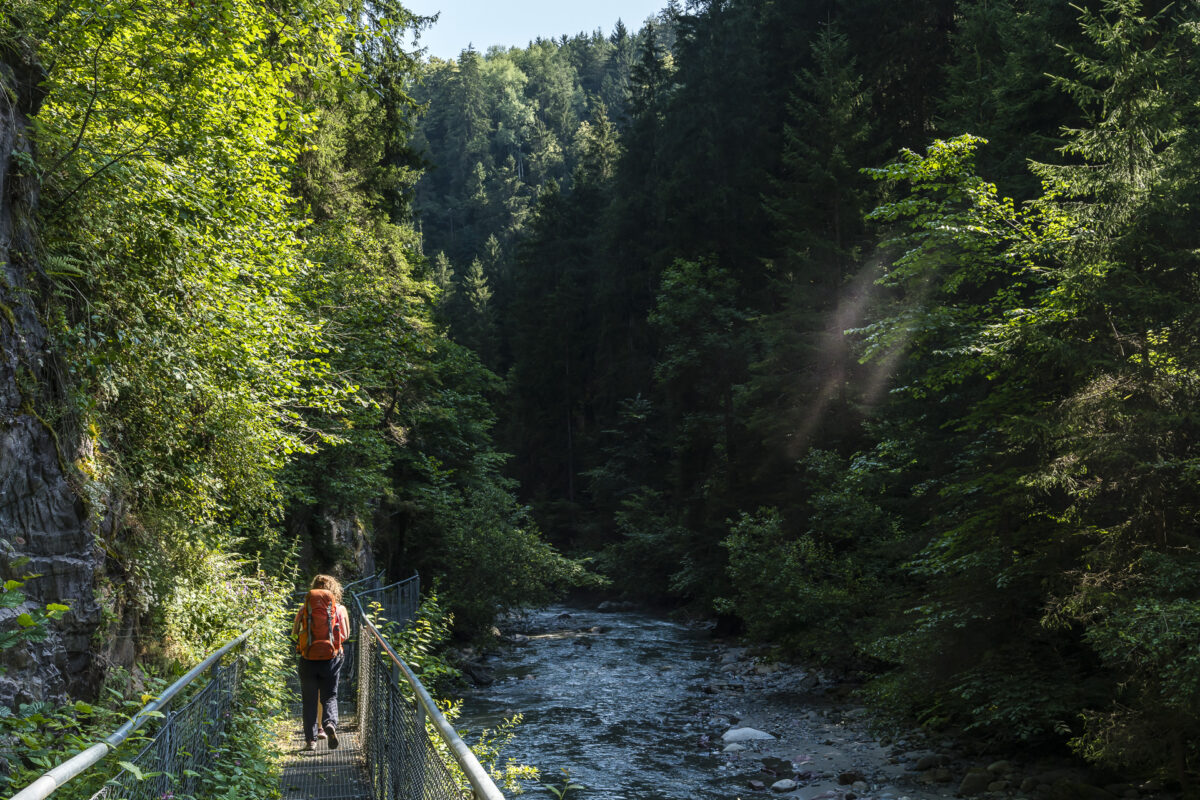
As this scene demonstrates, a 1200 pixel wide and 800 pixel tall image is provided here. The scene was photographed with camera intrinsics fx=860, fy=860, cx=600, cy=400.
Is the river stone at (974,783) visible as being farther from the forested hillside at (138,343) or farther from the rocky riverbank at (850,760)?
the forested hillside at (138,343)

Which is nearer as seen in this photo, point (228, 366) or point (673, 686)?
point (228, 366)

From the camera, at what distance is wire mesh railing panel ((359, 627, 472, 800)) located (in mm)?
4079

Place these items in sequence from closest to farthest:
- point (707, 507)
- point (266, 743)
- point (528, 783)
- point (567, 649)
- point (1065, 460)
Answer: point (266, 743) < point (1065, 460) < point (528, 783) < point (567, 649) < point (707, 507)

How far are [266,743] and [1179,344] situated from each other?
10721 millimetres

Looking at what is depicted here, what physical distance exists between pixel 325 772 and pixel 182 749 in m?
3.15

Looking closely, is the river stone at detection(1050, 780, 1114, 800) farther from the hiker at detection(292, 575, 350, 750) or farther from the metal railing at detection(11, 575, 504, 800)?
the hiker at detection(292, 575, 350, 750)

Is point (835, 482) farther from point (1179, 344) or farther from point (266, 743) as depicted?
point (266, 743)

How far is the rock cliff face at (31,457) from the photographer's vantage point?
7039 millimetres

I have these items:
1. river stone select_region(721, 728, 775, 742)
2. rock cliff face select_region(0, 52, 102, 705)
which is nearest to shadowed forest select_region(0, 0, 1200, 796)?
rock cliff face select_region(0, 52, 102, 705)

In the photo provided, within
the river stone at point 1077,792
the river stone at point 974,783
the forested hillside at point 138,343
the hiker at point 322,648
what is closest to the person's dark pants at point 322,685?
the hiker at point 322,648

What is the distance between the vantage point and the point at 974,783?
12.2 m

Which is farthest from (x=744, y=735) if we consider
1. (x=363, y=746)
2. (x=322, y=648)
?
(x=322, y=648)

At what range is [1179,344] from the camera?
974cm

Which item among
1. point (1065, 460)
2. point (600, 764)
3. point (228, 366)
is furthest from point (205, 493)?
point (1065, 460)
